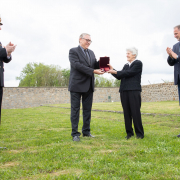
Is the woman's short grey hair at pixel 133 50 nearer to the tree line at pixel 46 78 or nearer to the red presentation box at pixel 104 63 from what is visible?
the red presentation box at pixel 104 63

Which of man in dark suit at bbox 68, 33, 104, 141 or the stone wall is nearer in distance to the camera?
man in dark suit at bbox 68, 33, 104, 141

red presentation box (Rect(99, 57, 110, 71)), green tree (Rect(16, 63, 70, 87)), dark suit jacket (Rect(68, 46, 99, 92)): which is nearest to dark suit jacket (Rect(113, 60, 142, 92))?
red presentation box (Rect(99, 57, 110, 71))

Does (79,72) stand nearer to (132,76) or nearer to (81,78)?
(81,78)

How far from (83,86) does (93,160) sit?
1.81 m

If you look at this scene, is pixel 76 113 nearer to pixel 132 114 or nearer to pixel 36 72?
pixel 132 114

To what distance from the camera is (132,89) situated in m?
3.77

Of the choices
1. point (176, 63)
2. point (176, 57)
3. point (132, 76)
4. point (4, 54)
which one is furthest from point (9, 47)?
point (176, 63)

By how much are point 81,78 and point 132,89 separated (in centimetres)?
103

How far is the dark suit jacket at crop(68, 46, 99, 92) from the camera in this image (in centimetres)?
388

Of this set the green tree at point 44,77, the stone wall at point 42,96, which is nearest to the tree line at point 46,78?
→ the green tree at point 44,77

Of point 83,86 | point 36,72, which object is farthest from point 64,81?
point 83,86

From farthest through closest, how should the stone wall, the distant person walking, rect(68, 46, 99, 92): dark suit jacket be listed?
the stone wall < rect(68, 46, 99, 92): dark suit jacket < the distant person walking

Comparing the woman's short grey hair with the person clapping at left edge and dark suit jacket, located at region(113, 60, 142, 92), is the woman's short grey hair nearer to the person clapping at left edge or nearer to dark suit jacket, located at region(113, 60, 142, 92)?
the person clapping at left edge

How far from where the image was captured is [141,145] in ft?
10.2
